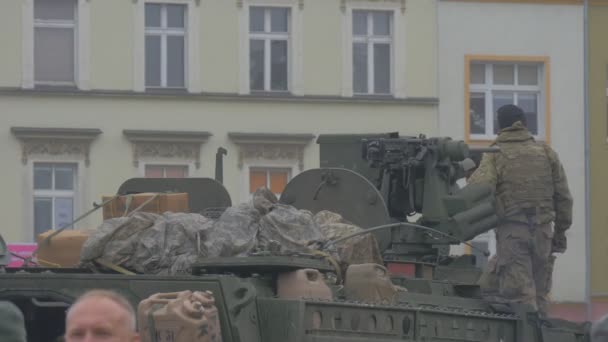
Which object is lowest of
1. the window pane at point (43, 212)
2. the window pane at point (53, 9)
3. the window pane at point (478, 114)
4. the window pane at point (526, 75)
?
the window pane at point (43, 212)

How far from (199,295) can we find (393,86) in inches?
921

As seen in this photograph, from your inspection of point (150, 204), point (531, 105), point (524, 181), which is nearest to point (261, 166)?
point (531, 105)

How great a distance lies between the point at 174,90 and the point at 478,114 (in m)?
5.30

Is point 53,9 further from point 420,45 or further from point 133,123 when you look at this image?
point 420,45

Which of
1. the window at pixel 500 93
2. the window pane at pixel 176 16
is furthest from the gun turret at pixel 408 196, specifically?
the window at pixel 500 93

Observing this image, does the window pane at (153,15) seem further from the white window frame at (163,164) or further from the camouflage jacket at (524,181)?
the camouflage jacket at (524,181)

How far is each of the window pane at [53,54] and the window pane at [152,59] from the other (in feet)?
4.02

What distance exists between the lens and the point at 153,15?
3070 cm

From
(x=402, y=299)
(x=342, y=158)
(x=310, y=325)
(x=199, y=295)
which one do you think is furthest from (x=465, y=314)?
(x=342, y=158)

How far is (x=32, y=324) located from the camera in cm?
977

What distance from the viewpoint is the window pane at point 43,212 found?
30234mm

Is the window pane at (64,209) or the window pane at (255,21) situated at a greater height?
the window pane at (255,21)

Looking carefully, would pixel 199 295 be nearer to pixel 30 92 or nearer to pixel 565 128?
pixel 30 92

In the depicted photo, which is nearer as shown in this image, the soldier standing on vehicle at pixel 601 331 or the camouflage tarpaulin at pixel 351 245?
the soldier standing on vehicle at pixel 601 331
